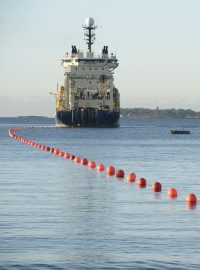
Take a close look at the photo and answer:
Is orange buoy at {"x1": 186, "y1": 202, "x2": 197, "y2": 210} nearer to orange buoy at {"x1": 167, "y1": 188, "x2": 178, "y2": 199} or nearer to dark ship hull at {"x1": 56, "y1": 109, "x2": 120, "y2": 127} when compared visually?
orange buoy at {"x1": 167, "y1": 188, "x2": 178, "y2": 199}

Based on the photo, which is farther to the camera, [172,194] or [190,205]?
[172,194]

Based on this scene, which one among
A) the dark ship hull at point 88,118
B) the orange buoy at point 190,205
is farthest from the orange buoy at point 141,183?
the dark ship hull at point 88,118

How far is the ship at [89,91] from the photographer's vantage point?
17612 cm

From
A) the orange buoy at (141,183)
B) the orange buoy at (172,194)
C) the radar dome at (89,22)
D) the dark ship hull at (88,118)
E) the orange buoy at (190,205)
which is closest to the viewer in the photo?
the orange buoy at (190,205)

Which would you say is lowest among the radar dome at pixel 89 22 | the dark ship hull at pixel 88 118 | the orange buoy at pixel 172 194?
the dark ship hull at pixel 88 118

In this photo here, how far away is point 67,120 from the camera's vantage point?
18075cm

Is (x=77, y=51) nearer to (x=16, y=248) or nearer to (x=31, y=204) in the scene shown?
(x=31, y=204)

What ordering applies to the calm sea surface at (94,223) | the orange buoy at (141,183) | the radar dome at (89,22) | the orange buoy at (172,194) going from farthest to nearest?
the radar dome at (89,22)
the orange buoy at (141,183)
the orange buoy at (172,194)
the calm sea surface at (94,223)

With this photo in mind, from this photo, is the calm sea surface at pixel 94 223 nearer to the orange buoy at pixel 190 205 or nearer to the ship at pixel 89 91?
the orange buoy at pixel 190 205

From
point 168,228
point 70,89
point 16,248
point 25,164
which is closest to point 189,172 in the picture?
point 25,164

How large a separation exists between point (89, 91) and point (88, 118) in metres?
6.32

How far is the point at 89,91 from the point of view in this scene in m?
179

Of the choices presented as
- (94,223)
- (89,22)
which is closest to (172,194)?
(94,223)

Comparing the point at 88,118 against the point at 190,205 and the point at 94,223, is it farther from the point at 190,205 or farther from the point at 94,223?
the point at 94,223
